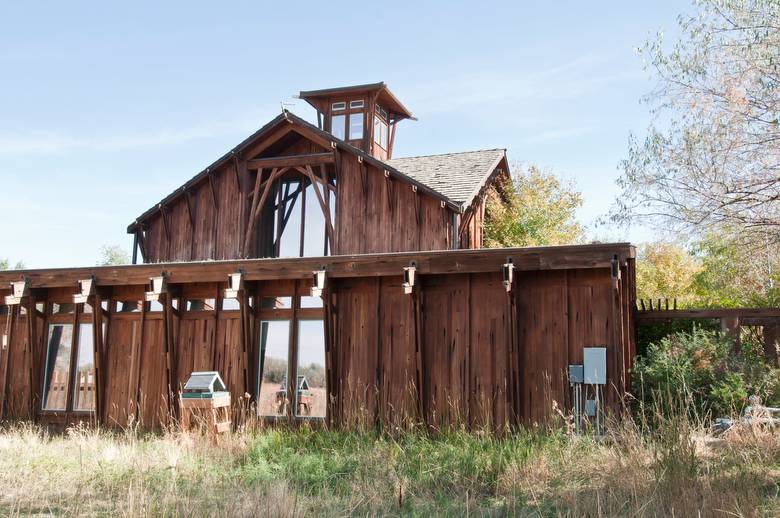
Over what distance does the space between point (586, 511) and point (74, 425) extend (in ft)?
36.1

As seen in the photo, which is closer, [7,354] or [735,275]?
[7,354]

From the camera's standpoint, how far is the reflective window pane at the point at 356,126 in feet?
74.0

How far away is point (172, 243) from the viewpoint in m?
20.6

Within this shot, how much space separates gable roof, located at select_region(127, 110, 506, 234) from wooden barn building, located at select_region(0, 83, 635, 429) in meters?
0.19

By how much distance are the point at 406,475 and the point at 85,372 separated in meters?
8.62

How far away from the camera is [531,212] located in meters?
26.6

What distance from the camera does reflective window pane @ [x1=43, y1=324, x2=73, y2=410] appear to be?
14742 mm

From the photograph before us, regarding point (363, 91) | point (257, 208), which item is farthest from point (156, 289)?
point (363, 91)

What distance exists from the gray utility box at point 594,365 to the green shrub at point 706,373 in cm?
64

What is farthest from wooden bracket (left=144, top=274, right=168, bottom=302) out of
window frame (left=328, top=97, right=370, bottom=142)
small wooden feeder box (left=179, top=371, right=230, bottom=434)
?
window frame (left=328, top=97, right=370, bottom=142)

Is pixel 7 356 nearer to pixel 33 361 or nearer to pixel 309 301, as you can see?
pixel 33 361

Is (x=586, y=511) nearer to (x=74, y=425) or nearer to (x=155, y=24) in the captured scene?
(x=74, y=425)

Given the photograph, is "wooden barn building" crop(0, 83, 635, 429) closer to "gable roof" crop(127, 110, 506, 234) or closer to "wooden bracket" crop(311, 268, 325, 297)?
"wooden bracket" crop(311, 268, 325, 297)

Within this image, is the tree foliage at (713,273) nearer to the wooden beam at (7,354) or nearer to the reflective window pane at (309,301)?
the reflective window pane at (309,301)
